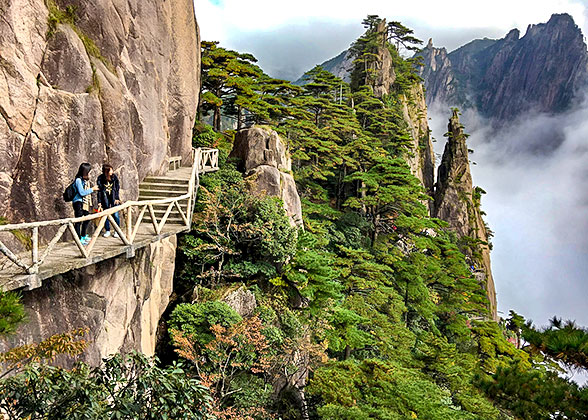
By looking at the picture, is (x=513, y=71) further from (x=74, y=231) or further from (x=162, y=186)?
(x=74, y=231)

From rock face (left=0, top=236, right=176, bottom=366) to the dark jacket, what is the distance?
1.14 metres

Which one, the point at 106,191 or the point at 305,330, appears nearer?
the point at 106,191

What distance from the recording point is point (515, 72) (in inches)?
2751

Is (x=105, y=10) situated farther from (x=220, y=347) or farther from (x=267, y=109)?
(x=267, y=109)

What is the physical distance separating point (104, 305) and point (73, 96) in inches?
157

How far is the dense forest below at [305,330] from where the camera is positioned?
2768mm

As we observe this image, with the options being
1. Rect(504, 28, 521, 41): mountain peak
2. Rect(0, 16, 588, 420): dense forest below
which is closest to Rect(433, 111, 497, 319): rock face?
Rect(0, 16, 588, 420): dense forest below

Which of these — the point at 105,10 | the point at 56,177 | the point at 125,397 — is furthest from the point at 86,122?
the point at 125,397

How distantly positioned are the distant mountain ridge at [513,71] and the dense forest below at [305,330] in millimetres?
31430

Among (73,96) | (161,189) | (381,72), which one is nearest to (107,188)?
(73,96)

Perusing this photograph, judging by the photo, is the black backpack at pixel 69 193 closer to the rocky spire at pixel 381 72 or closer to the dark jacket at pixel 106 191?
the dark jacket at pixel 106 191

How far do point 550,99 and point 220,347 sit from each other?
3174 inches

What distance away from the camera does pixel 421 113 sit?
35.5 metres

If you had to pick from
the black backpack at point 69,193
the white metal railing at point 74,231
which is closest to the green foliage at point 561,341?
the white metal railing at point 74,231
